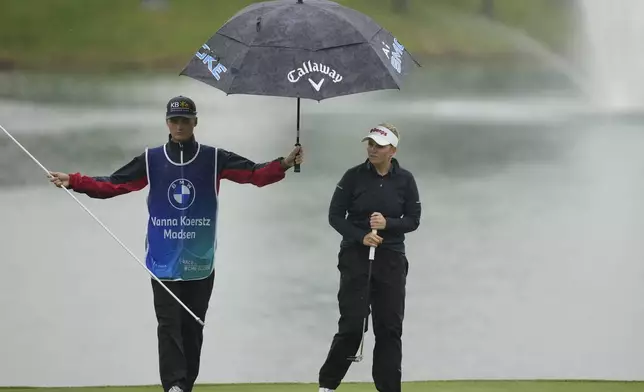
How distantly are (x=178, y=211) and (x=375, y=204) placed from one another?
2.43 feet

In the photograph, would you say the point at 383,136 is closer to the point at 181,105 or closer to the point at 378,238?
the point at 378,238

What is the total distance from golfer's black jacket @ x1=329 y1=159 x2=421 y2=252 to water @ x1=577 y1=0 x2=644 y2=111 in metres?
1.68

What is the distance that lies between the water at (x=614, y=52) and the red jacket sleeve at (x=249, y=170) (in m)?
2.04

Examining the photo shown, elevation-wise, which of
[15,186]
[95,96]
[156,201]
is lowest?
[156,201]

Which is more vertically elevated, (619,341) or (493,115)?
(493,115)

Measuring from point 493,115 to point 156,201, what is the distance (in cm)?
199

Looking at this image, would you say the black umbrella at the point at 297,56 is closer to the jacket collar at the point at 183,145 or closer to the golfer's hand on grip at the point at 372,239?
the jacket collar at the point at 183,145

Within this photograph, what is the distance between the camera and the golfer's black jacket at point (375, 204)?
4457mm

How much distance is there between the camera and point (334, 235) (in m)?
5.71

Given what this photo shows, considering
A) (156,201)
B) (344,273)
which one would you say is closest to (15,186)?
(156,201)

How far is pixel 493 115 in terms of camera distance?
5.74 m

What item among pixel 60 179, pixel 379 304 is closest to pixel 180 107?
pixel 60 179

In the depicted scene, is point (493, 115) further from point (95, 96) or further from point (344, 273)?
point (95, 96)

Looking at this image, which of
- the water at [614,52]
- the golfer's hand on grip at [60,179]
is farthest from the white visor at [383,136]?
the water at [614,52]
